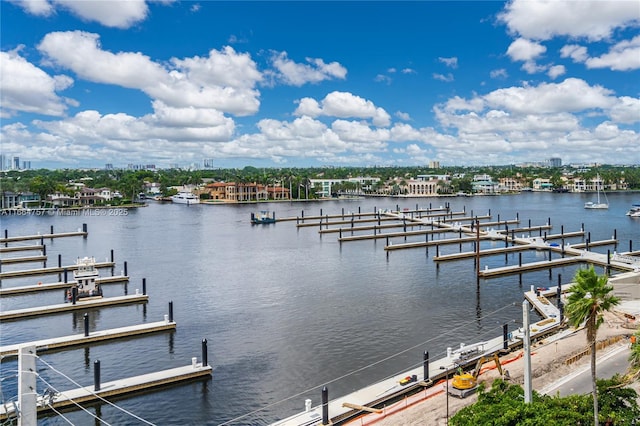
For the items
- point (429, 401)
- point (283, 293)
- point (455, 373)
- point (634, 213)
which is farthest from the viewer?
point (634, 213)

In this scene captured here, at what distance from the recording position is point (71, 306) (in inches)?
1821

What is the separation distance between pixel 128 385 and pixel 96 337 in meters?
10.7

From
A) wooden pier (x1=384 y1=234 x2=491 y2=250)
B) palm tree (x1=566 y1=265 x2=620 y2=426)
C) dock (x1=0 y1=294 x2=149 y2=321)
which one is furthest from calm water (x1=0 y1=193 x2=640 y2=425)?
palm tree (x1=566 y1=265 x2=620 y2=426)

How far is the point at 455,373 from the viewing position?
28266 millimetres

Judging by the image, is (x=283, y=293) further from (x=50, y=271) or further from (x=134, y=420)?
(x=50, y=271)

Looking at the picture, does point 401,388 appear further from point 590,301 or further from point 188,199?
point 188,199

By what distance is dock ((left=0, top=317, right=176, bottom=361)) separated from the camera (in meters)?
35.1

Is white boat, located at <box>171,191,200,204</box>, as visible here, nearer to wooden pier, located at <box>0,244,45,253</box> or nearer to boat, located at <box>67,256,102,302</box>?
wooden pier, located at <box>0,244,45,253</box>

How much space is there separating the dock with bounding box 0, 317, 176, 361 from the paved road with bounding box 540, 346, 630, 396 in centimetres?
2840

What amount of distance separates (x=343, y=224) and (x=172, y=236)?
3978cm

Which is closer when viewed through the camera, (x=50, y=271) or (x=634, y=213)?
(x=50, y=271)

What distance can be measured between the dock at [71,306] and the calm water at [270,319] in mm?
1093

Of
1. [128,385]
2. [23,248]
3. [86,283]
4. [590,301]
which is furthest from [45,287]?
[590,301]

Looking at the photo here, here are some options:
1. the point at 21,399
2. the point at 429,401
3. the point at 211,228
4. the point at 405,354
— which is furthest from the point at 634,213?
the point at 21,399
